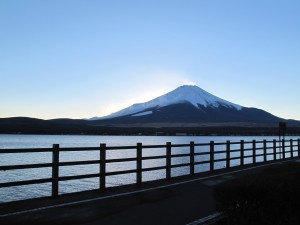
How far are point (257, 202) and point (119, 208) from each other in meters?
3.33

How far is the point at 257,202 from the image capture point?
7355 millimetres

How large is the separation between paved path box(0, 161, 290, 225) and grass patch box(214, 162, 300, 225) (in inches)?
47.3

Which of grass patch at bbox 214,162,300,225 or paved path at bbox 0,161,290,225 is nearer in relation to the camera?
grass patch at bbox 214,162,300,225

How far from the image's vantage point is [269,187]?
7.57 metres

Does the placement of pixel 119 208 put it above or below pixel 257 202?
below

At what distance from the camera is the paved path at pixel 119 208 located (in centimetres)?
827

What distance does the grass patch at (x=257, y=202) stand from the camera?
23.4 ft

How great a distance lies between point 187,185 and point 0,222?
7127 mm

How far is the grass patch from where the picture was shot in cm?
712

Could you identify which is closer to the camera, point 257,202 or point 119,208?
point 257,202

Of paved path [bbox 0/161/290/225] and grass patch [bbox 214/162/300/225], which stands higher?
grass patch [bbox 214/162/300/225]

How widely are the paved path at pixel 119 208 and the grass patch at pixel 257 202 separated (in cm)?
120

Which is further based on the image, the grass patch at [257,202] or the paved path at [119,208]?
the paved path at [119,208]

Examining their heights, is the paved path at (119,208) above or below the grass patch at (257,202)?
below
